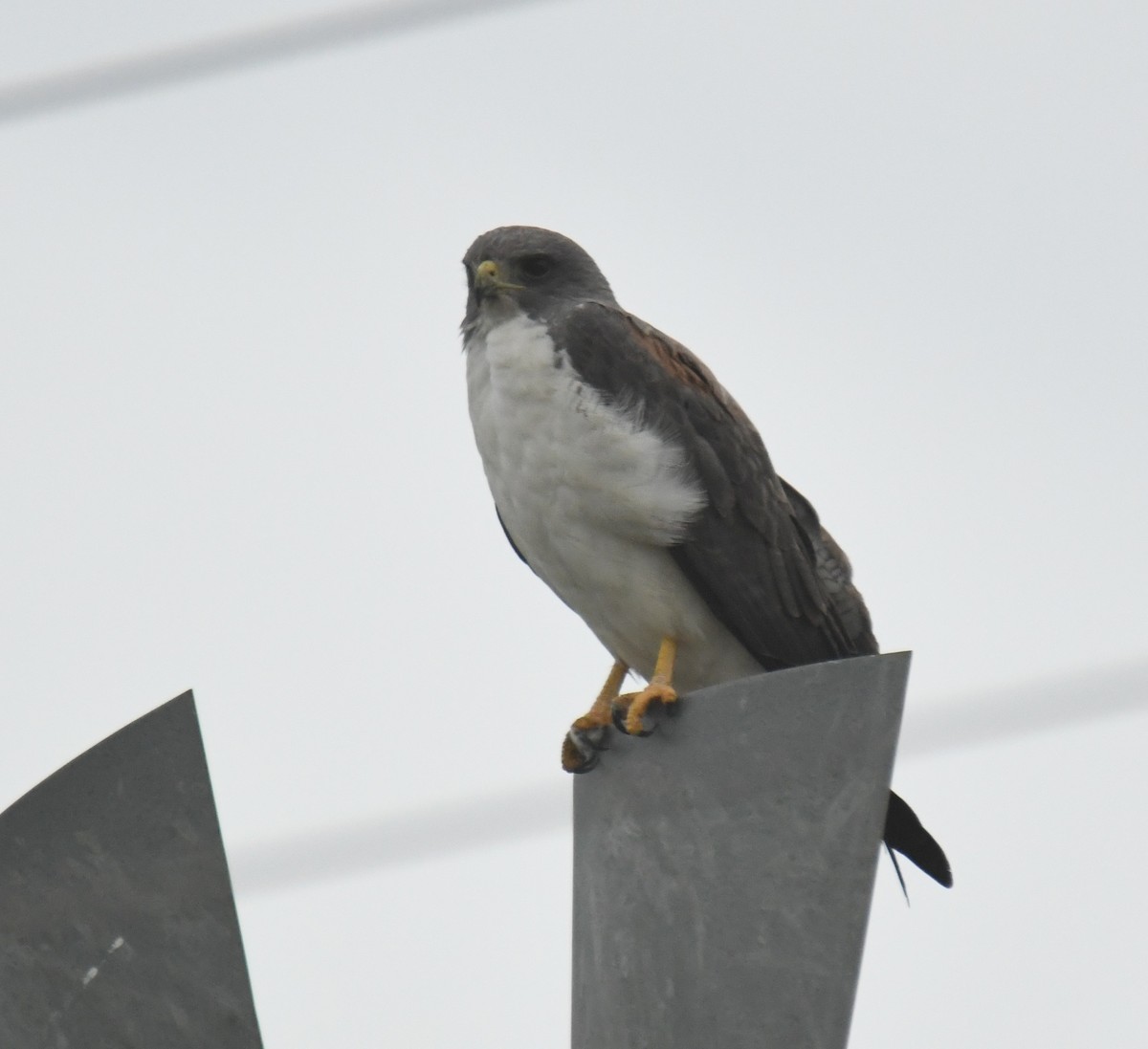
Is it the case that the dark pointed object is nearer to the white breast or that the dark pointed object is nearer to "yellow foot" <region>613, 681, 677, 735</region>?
"yellow foot" <region>613, 681, 677, 735</region>

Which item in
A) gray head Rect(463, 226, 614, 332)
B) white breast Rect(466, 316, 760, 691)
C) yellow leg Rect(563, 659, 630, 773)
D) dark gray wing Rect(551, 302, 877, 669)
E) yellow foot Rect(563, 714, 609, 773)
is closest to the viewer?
yellow foot Rect(563, 714, 609, 773)

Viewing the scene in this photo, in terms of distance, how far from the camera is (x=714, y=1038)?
226 centimetres

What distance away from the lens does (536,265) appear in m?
4.50

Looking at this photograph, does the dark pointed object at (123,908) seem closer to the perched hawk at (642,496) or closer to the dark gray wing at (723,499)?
the perched hawk at (642,496)

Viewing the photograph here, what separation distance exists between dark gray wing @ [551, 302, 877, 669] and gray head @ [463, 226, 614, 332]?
0.59 feet

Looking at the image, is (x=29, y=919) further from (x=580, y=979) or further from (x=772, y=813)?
(x=772, y=813)

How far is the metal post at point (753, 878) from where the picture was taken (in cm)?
226

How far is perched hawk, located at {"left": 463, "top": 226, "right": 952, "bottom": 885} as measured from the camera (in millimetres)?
4008

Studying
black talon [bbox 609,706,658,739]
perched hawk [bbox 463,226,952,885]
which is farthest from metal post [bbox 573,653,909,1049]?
perched hawk [bbox 463,226,952,885]

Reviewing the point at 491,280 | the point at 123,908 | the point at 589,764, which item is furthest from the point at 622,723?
the point at 491,280

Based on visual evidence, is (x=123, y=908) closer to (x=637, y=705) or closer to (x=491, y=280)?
(x=637, y=705)

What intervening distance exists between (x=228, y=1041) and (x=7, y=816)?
43cm

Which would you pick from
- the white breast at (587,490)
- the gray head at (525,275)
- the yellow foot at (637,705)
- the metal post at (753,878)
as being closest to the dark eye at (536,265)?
the gray head at (525,275)

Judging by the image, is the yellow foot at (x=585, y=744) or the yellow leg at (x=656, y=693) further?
the yellow leg at (x=656, y=693)
